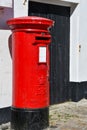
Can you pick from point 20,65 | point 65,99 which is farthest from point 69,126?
point 65,99

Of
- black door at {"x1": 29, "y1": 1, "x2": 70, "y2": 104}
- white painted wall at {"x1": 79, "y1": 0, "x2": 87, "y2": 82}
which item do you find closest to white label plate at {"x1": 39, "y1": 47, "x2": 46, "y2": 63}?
black door at {"x1": 29, "y1": 1, "x2": 70, "y2": 104}

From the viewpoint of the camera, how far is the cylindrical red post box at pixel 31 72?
664cm

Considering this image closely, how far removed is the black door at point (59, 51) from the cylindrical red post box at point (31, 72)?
2.56 metres

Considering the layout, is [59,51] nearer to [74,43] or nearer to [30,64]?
[74,43]

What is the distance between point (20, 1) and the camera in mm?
7871

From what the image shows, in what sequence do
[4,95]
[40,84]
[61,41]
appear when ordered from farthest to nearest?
[61,41], [4,95], [40,84]

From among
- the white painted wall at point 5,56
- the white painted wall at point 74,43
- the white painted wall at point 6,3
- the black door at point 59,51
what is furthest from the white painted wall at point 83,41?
the white painted wall at point 6,3

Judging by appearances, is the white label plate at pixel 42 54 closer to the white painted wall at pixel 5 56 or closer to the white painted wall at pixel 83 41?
the white painted wall at pixel 5 56

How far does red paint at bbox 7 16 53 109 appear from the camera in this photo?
21.8 ft

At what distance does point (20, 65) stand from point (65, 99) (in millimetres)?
3587

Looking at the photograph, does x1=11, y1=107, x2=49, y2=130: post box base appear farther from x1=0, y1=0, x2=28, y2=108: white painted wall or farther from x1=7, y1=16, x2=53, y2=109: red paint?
x1=0, y1=0, x2=28, y2=108: white painted wall

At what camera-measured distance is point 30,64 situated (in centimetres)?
664

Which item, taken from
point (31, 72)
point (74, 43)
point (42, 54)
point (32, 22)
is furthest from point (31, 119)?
point (74, 43)

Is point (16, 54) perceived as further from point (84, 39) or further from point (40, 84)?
point (84, 39)
